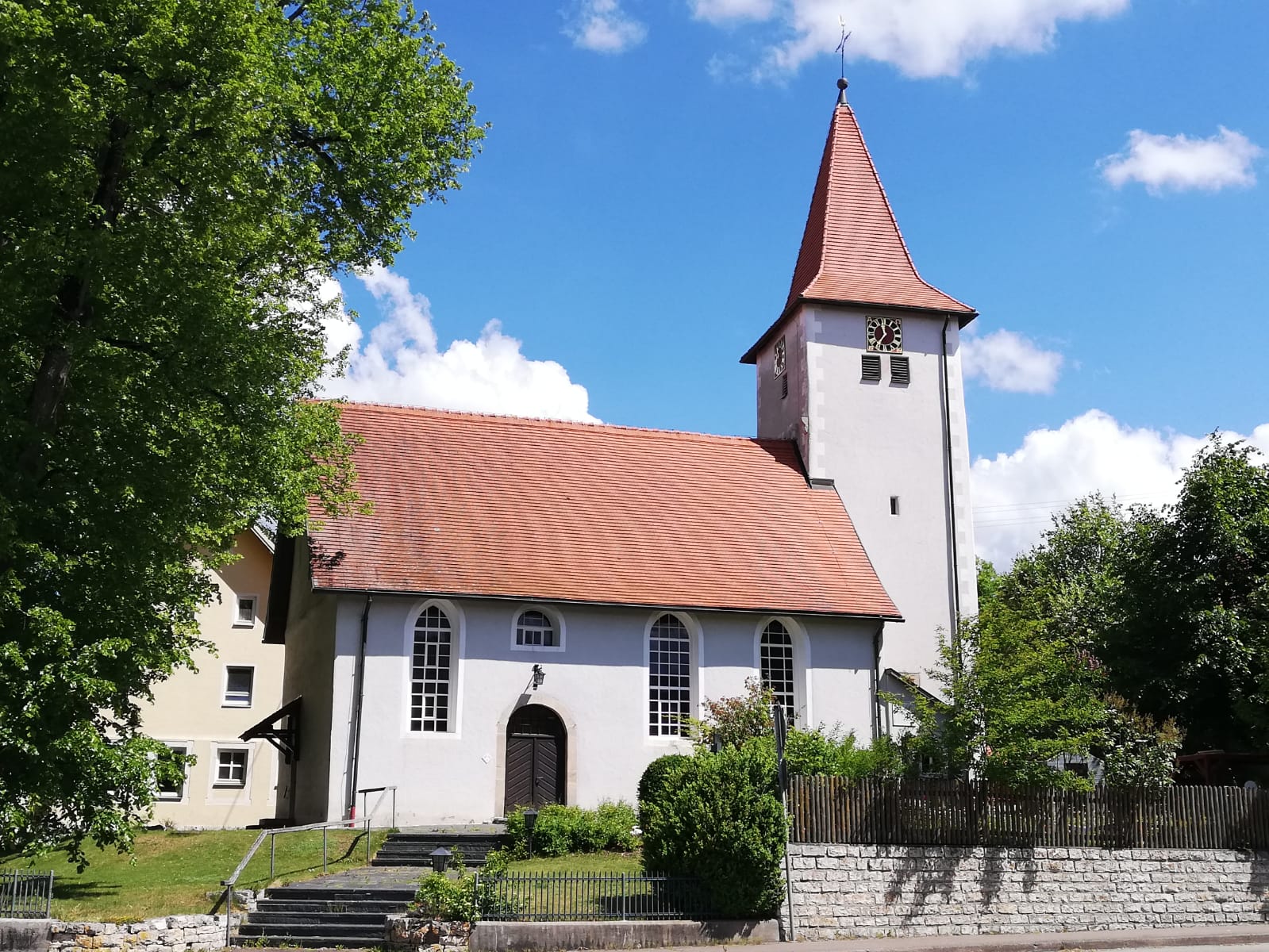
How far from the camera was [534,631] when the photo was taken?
2486 centimetres

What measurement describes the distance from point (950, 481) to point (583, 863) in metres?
15.6

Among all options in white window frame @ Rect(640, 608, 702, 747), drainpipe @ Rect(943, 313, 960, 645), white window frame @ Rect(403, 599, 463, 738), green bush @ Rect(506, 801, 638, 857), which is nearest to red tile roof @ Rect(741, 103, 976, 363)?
drainpipe @ Rect(943, 313, 960, 645)

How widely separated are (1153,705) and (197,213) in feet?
72.0

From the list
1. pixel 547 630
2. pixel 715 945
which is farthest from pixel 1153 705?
pixel 715 945

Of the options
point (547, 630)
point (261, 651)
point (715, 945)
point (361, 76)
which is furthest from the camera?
point (261, 651)

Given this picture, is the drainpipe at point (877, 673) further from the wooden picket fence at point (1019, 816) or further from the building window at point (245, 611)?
the building window at point (245, 611)

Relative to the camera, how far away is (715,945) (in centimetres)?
1541

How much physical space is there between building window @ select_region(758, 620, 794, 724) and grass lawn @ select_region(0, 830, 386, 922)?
9164mm

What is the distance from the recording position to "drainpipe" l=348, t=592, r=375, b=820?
22.5 metres

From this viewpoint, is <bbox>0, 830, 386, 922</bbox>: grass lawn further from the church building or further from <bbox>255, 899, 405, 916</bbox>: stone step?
the church building

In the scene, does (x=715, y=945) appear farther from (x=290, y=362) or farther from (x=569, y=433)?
(x=569, y=433)

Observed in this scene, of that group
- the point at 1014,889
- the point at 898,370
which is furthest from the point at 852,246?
the point at 1014,889

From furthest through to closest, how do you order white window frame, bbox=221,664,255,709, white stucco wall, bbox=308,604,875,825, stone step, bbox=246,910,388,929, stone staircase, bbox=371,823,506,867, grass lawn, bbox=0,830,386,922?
white window frame, bbox=221,664,255,709 → white stucco wall, bbox=308,604,875,825 → stone staircase, bbox=371,823,506,867 → grass lawn, bbox=0,830,386,922 → stone step, bbox=246,910,388,929

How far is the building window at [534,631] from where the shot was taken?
2473 cm
